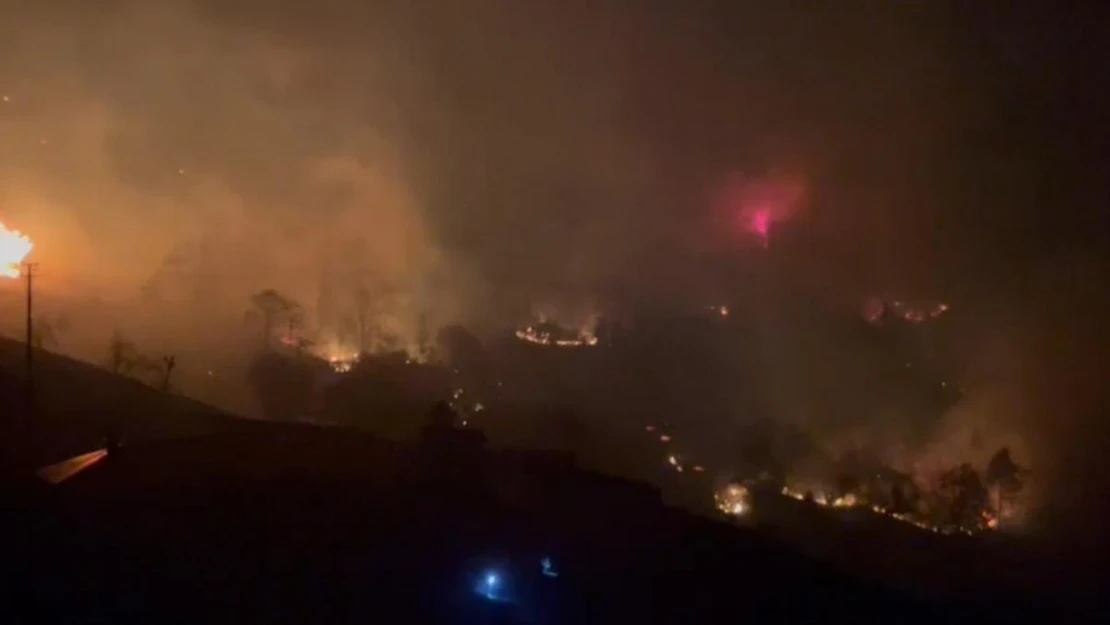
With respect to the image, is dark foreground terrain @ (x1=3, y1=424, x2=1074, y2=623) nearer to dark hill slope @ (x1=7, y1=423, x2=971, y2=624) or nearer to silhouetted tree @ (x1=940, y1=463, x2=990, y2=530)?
dark hill slope @ (x1=7, y1=423, x2=971, y2=624)

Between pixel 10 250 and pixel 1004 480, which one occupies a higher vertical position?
pixel 10 250

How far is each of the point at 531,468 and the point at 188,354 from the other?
33.0 metres

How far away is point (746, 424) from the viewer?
67000mm

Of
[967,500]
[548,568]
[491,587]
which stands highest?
[967,500]

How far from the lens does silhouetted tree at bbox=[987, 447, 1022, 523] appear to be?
55906 mm

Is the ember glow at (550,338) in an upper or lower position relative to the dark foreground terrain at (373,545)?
upper

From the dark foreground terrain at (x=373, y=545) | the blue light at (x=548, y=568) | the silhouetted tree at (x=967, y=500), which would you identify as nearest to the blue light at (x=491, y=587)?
the dark foreground terrain at (x=373, y=545)

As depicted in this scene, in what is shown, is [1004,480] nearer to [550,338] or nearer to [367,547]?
[550,338]

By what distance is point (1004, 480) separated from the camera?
56312 millimetres

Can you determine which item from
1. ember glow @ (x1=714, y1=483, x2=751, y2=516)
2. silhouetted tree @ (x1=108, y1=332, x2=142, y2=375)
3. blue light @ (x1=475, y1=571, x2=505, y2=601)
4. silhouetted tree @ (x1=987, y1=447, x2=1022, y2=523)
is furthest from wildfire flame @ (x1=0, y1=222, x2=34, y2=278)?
silhouetted tree @ (x1=987, y1=447, x2=1022, y2=523)

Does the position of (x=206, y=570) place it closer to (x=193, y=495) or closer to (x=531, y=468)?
(x=193, y=495)

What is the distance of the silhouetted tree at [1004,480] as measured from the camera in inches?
2201

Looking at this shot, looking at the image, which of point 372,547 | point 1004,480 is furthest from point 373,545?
point 1004,480

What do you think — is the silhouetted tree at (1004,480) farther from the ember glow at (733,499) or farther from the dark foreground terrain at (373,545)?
the dark foreground terrain at (373,545)
